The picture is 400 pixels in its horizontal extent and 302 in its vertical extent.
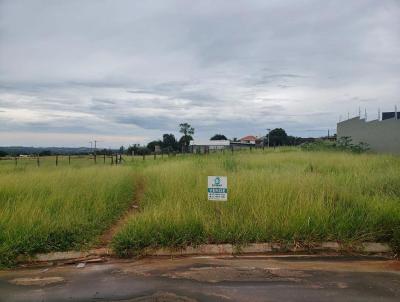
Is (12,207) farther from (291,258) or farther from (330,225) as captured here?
(330,225)

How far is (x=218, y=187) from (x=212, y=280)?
2.22 metres

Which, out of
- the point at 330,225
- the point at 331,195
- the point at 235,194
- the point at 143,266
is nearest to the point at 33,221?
the point at 143,266

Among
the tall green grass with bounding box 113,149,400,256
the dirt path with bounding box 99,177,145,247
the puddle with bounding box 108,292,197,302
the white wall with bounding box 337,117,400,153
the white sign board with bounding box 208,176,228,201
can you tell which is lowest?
the puddle with bounding box 108,292,197,302

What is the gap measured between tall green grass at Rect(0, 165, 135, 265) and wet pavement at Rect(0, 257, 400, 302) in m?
0.57

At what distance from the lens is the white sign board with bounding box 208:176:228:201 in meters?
6.77

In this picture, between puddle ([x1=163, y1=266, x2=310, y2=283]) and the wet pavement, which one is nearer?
the wet pavement

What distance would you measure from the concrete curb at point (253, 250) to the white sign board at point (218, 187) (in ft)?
3.31

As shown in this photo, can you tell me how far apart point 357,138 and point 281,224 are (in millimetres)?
26001

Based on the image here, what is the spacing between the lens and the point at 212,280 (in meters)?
4.81

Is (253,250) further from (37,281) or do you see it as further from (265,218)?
(37,281)

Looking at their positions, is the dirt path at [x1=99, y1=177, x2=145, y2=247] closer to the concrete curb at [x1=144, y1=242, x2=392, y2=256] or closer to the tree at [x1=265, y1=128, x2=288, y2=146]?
the concrete curb at [x1=144, y1=242, x2=392, y2=256]

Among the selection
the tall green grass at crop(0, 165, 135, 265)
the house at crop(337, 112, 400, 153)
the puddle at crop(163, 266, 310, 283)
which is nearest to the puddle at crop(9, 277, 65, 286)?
the tall green grass at crop(0, 165, 135, 265)

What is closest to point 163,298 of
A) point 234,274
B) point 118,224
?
point 234,274

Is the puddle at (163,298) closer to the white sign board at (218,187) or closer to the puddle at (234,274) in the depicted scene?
the puddle at (234,274)
